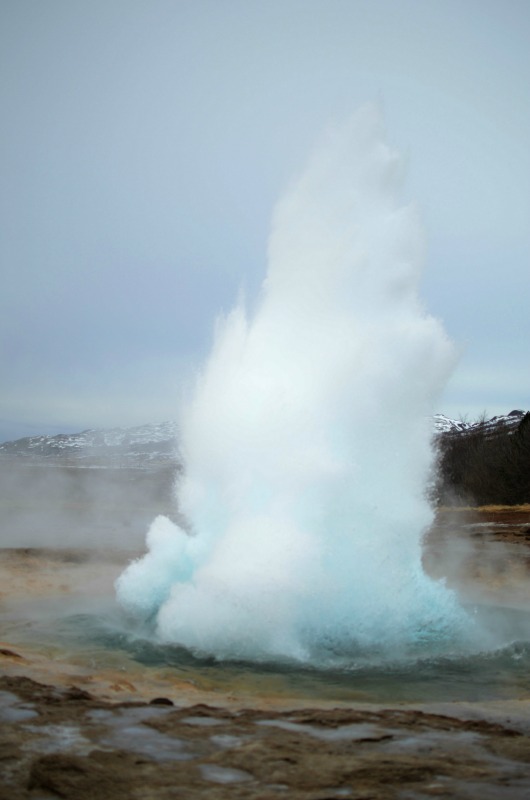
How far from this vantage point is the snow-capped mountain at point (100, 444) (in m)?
116

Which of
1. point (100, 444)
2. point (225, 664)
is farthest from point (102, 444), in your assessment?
point (225, 664)

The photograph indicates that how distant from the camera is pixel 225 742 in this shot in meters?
3.34

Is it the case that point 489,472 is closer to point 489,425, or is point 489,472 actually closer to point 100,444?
point 489,425

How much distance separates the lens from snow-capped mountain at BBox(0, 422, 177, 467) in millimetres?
115562

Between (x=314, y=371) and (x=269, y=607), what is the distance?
291cm

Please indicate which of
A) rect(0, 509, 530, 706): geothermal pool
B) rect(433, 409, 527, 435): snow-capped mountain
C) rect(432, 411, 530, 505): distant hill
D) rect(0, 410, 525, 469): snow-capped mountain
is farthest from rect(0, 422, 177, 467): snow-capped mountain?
rect(0, 509, 530, 706): geothermal pool

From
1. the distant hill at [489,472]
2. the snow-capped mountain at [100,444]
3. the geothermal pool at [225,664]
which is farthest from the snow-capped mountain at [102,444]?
the geothermal pool at [225,664]

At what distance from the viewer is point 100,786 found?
273 cm

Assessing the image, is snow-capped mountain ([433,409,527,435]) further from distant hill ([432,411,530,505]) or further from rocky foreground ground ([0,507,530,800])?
rocky foreground ground ([0,507,530,800])

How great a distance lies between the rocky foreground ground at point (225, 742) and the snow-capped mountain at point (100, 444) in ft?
331

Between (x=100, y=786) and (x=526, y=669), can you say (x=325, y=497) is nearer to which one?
(x=526, y=669)

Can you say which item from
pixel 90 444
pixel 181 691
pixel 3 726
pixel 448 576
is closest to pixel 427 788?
pixel 3 726

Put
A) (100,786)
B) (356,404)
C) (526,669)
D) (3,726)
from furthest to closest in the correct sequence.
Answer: (356,404) < (526,669) < (3,726) < (100,786)

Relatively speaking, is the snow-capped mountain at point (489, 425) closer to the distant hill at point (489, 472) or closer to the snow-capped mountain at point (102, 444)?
the distant hill at point (489, 472)
